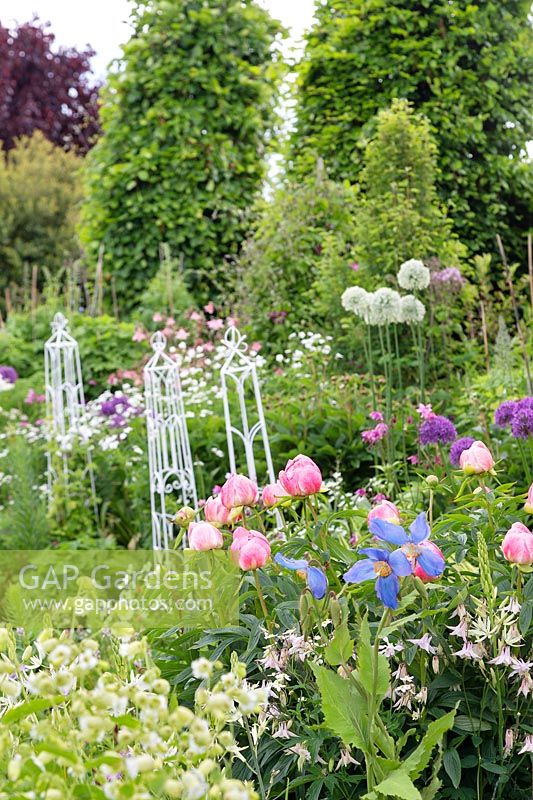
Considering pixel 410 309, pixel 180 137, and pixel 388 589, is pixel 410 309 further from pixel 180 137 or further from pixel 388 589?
pixel 180 137

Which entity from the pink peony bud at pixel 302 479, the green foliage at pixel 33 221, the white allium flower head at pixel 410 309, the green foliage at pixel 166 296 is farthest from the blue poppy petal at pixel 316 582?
the green foliage at pixel 33 221

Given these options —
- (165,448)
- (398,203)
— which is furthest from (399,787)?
(398,203)

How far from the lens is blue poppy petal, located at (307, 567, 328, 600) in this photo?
4.33ft

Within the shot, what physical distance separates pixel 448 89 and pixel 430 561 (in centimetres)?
613

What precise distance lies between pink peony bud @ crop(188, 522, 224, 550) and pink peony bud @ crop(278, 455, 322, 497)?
0.50 feet

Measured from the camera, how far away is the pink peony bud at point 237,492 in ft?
5.27

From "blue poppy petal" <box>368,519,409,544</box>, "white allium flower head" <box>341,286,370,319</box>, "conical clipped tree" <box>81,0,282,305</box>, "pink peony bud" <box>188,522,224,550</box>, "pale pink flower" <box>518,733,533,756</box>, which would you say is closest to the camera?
"blue poppy petal" <box>368,519,409,544</box>

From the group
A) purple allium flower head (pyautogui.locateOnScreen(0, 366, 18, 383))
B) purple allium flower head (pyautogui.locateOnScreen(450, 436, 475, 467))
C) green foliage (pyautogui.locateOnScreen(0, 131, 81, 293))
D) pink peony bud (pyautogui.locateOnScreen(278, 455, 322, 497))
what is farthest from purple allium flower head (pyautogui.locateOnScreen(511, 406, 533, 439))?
green foliage (pyautogui.locateOnScreen(0, 131, 81, 293))

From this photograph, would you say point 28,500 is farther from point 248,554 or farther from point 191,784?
point 191,784

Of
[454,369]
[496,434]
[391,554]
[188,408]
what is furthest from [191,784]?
[454,369]

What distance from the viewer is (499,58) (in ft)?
22.7

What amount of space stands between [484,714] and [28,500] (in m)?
2.89

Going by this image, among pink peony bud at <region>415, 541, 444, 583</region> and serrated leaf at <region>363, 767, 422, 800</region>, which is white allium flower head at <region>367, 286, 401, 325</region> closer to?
pink peony bud at <region>415, 541, 444, 583</region>

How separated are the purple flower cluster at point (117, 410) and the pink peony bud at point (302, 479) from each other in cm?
332
